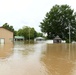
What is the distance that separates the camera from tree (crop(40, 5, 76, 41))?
2429 inches

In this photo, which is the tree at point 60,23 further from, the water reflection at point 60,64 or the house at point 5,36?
the water reflection at point 60,64

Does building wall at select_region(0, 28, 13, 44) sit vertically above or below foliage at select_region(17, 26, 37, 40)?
below

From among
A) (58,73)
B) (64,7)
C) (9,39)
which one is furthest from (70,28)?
(58,73)

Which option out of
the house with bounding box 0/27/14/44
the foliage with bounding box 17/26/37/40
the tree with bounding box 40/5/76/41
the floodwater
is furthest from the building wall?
the foliage with bounding box 17/26/37/40

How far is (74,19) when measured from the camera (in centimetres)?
6288

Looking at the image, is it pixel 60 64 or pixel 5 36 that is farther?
pixel 5 36

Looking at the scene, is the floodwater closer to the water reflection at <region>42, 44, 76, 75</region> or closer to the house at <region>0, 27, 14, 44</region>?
the water reflection at <region>42, 44, 76, 75</region>

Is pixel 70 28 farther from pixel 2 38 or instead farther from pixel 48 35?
pixel 2 38

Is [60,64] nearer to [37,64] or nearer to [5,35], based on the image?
[37,64]

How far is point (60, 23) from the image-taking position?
62.2 meters

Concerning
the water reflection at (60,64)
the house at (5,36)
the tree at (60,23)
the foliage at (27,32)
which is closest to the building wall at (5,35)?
the house at (5,36)

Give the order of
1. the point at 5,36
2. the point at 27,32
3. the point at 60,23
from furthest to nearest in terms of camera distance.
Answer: the point at 27,32 → the point at 60,23 → the point at 5,36

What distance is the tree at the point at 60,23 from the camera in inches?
2429

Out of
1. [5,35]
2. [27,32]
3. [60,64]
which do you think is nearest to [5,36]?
[5,35]
